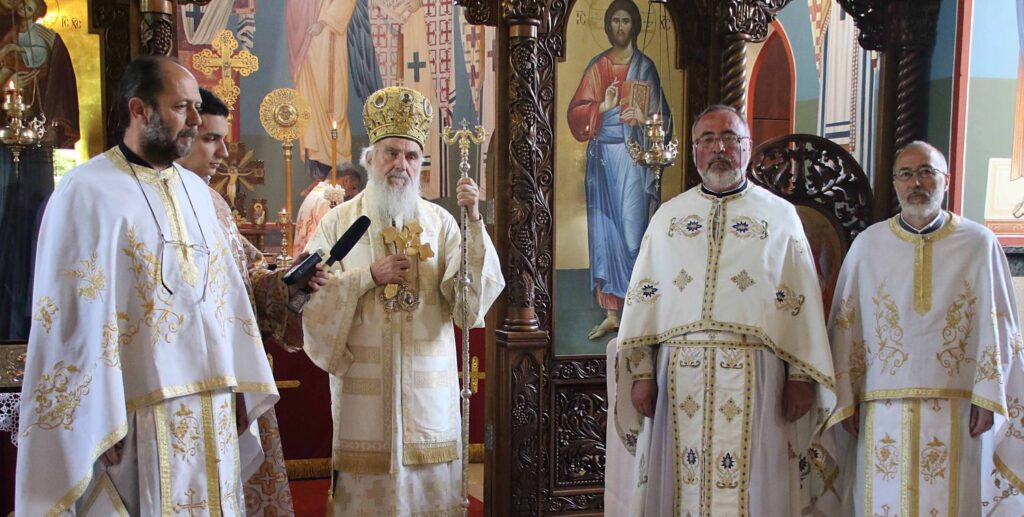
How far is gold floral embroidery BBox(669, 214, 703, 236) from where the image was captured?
3.51 metres

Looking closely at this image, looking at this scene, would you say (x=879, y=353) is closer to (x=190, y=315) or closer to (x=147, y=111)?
(x=190, y=315)

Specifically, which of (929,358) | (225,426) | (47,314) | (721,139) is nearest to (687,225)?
(721,139)

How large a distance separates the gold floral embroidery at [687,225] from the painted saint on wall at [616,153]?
1095mm

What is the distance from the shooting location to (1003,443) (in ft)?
11.8

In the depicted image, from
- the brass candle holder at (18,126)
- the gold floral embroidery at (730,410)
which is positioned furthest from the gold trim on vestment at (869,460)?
the brass candle holder at (18,126)

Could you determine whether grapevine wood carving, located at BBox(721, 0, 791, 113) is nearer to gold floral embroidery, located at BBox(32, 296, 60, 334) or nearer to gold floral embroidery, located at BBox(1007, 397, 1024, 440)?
gold floral embroidery, located at BBox(1007, 397, 1024, 440)

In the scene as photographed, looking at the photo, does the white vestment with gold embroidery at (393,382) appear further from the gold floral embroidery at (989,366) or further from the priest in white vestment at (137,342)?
the gold floral embroidery at (989,366)

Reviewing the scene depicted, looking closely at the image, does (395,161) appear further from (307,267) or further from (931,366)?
(931,366)

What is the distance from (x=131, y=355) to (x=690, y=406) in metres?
1.92

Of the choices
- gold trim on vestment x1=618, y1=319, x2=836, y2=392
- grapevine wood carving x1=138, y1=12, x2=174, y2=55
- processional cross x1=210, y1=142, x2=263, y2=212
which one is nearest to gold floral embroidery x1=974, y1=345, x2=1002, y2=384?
gold trim on vestment x1=618, y1=319, x2=836, y2=392

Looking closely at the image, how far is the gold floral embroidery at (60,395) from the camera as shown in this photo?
2354 millimetres

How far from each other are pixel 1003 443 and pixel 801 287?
108 centimetres

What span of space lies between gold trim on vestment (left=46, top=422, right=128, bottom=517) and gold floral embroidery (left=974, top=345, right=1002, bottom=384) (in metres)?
2.93

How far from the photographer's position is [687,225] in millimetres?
3541
